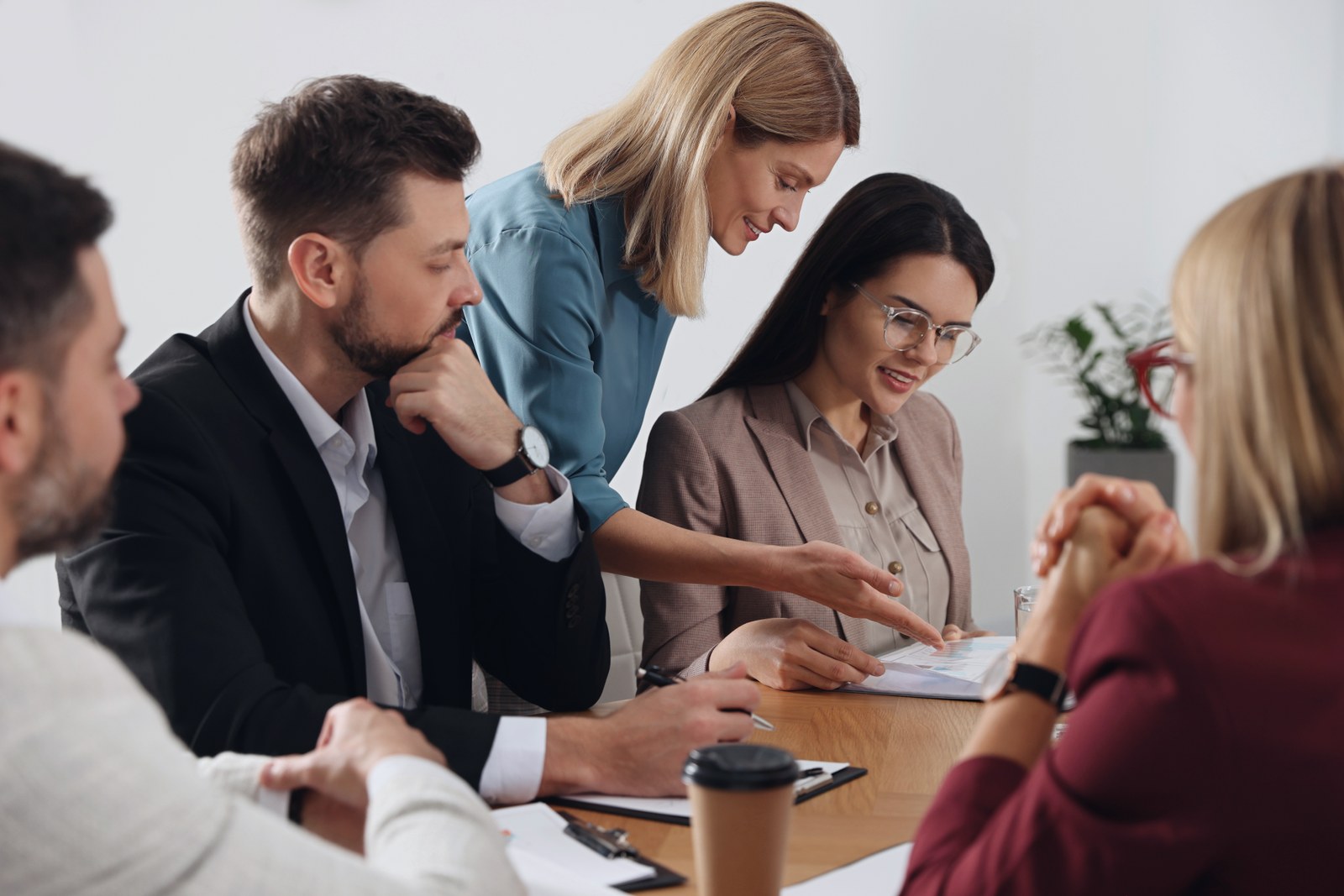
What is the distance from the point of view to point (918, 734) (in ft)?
5.68

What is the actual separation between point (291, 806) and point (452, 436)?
74cm

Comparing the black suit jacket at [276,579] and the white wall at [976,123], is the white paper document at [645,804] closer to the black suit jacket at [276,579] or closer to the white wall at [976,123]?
the black suit jacket at [276,579]

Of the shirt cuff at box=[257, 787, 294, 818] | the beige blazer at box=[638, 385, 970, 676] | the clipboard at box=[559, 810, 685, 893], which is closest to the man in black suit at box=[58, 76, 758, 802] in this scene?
the clipboard at box=[559, 810, 685, 893]

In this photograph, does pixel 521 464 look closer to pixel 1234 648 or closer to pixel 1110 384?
pixel 1234 648

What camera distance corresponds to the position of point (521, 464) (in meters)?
1.94

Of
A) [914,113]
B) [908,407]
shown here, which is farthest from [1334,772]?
[914,113]

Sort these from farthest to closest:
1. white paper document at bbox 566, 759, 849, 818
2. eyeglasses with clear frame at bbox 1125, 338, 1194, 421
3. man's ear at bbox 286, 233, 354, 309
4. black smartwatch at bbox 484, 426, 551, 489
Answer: black smartwatch at bbox 484, 426, 551, 489, man's ear at bbox 286, 233, 354, 309, white paper document at bbox 566, 759, 849, 818, eyeglasses with clear frame at bbox 1125, 338, 1194, 421

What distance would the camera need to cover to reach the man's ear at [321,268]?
5.83ft

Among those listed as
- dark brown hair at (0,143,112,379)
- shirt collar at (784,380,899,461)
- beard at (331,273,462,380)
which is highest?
dark brown hair at (0,143,112,379)

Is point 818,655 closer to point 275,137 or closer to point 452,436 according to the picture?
point 452,436

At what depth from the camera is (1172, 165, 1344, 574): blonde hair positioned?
88cm

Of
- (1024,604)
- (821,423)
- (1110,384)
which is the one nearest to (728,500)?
(821,423)

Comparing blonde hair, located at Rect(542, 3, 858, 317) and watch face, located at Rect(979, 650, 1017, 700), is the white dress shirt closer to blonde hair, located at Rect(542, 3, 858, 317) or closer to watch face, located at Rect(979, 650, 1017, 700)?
blonde hair, located at Rect(542, 3, 858, 317)

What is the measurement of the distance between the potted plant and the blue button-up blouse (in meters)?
3.62
